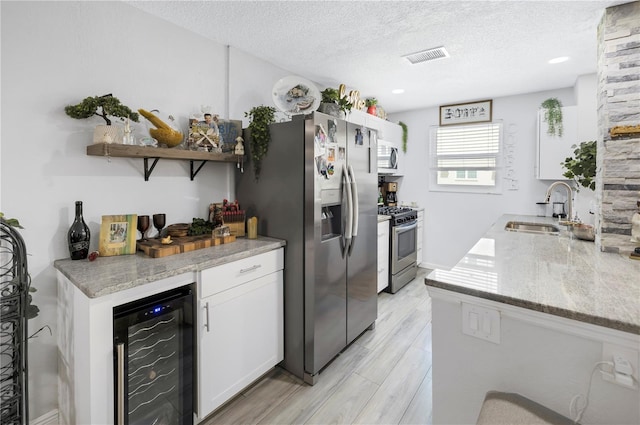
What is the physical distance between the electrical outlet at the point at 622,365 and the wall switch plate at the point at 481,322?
315 mm

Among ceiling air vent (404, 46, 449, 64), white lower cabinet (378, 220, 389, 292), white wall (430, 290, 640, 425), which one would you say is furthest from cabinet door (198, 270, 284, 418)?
ceiling air vent (404, 46, 449, 64)

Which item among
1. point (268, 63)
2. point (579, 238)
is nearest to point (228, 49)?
point (268, 63)

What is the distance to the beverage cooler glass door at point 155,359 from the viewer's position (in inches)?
57.4

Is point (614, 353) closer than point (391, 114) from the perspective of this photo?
Yes

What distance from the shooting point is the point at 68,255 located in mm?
1846

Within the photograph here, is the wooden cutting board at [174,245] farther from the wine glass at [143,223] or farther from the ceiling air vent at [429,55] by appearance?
the ceiling air vent at [429,55]

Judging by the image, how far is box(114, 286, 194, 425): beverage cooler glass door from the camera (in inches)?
57.4

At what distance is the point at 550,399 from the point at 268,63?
3078mm

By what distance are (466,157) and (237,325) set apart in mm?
3950

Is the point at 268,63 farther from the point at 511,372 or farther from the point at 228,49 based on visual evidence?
the point at 511,372

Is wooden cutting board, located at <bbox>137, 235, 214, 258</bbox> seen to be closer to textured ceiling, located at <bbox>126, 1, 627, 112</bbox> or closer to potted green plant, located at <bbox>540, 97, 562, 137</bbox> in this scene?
textured ceiling, located at <bbox>126, 1, 627, 112</bbox>

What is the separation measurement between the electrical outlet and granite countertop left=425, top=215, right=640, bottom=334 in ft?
0.30

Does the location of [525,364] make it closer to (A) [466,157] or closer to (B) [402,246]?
(B) [402,246]

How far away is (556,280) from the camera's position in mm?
1378
